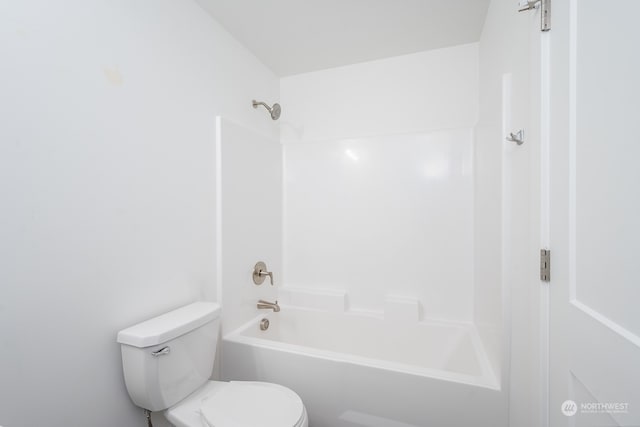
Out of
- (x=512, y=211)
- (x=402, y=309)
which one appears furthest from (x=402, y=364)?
(x=512, y=211)

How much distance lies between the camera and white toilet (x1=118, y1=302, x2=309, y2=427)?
1.05 meters

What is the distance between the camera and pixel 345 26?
1668mm

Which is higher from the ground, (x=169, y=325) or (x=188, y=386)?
(x=169, y=325)

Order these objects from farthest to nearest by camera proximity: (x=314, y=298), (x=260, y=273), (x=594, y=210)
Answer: (x=314, y=298)
(x=260, y=273)
(x=594, y=210)

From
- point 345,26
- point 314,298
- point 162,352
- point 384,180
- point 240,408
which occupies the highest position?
point 345,26

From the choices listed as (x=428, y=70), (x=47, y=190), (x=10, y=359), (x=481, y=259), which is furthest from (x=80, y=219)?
(x=428, y=70)

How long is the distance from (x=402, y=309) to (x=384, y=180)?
95 centimetres

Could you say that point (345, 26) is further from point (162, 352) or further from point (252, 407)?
point (252, 407)

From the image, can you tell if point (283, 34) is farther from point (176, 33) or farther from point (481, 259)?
point (481, 259)

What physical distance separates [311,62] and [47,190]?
6.03 ft

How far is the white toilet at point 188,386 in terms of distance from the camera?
1.05m

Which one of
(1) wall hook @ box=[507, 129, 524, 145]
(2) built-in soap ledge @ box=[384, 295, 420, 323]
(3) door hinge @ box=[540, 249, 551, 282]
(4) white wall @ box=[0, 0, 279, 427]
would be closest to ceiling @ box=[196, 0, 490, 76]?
(4) white wall @ box=[0, 0, 279, 427]

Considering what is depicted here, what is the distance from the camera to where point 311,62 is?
2096 mm

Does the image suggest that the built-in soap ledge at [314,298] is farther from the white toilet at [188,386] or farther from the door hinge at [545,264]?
the door hinge at [545,264]
